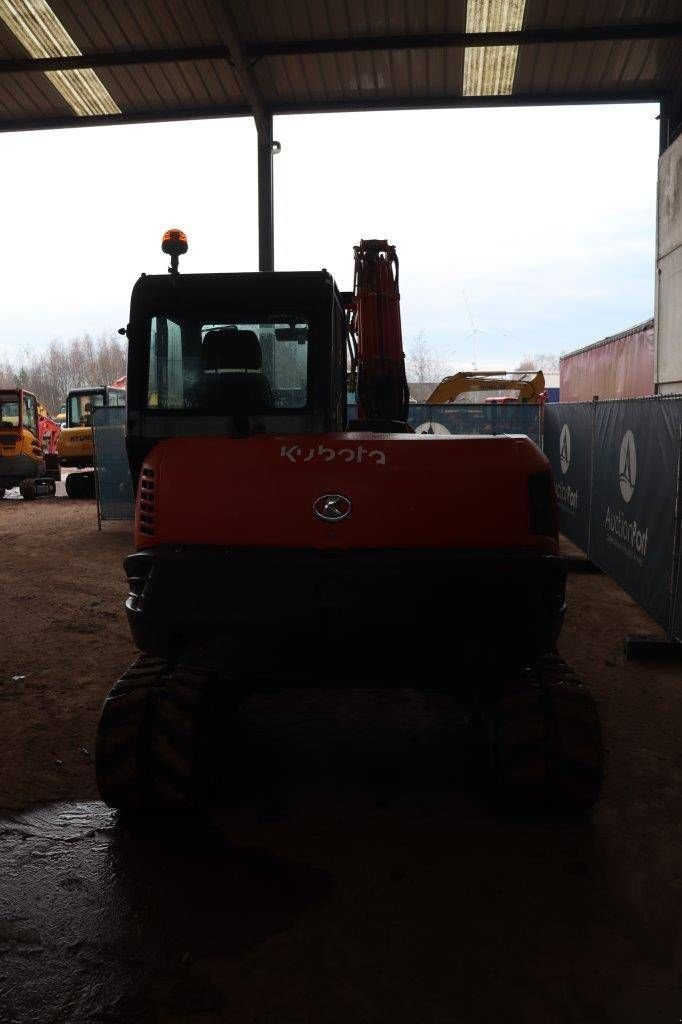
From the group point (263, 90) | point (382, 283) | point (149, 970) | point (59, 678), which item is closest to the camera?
point (149, 970)

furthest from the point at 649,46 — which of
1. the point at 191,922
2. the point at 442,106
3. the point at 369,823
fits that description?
the point at 191,922

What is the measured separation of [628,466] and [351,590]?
16.6 ft

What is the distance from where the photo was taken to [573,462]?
1080 centimetres

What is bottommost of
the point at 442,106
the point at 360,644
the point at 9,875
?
the point at 9,875

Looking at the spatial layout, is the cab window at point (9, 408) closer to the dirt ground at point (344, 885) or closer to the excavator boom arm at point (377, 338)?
the excavator boom arm at point (377, 338)

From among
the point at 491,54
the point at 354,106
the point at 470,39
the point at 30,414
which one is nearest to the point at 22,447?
the point at 30,414

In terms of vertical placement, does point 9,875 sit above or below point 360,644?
below

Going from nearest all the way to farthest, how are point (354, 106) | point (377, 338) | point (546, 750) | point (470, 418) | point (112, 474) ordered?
1. point (546, 750)
2. point (377, 338)
3. point (112, 474)
4. point (354, 106)
5. point (470, 418)

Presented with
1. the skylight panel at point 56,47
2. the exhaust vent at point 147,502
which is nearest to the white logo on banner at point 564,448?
the exhaust vent at point 147,502

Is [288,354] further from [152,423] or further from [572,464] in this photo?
[572,464]

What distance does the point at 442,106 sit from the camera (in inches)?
561

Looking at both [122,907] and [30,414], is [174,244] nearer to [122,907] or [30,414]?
[122,907]

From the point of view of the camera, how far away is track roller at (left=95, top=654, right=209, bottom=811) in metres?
3.83

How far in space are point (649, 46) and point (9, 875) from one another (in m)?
14.3
